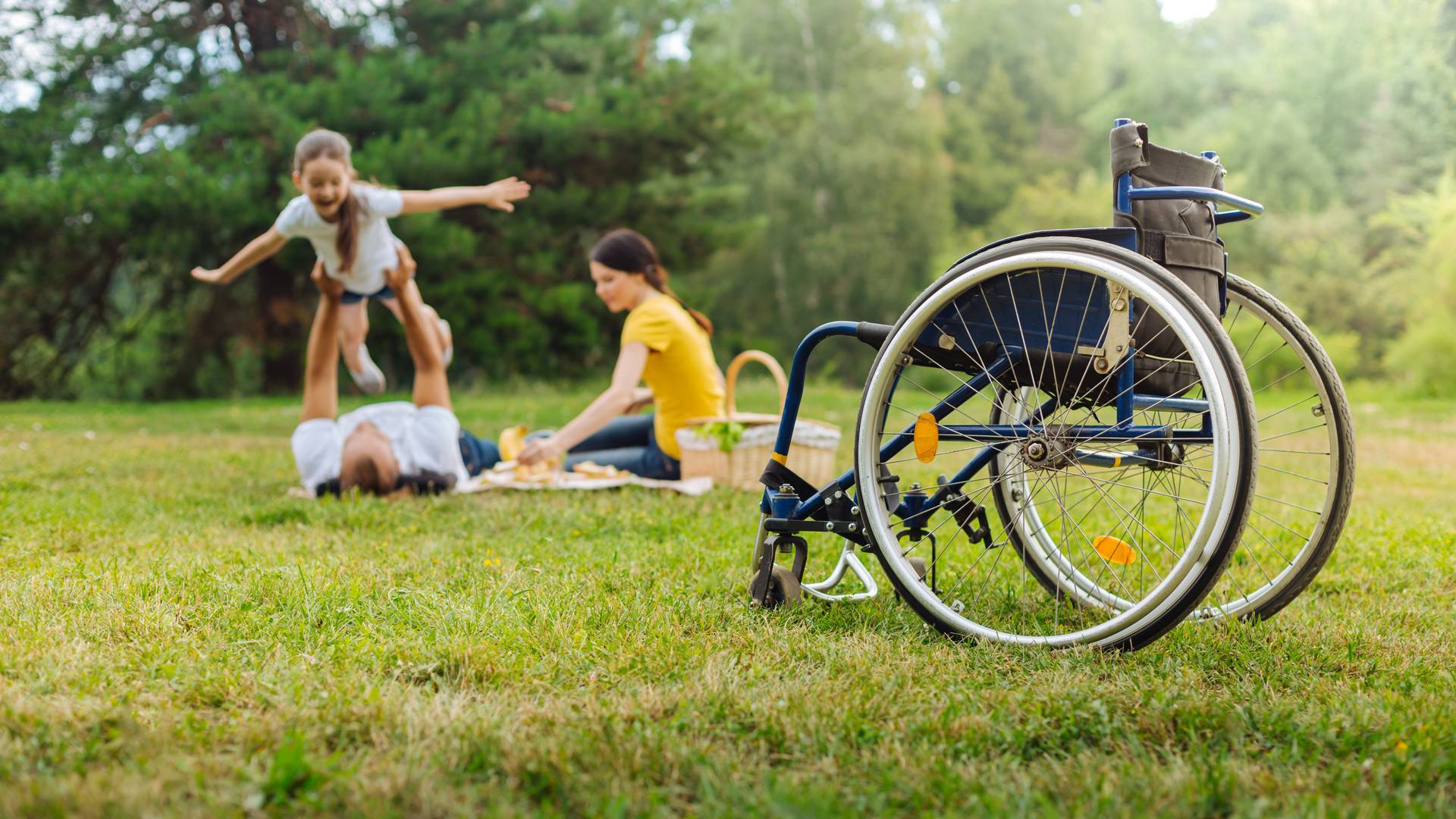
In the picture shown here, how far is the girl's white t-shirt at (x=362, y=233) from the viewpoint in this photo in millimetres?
5059

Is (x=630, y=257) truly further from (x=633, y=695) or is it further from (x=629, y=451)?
(x=633, y=695)

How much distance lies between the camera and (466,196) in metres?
5.07

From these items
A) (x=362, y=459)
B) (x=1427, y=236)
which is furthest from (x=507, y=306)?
(x=1427, y=236)

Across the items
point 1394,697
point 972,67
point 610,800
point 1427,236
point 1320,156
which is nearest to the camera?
point 610,800

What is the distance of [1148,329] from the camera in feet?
8.07

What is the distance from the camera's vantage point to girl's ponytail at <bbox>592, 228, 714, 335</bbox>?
5.34 m

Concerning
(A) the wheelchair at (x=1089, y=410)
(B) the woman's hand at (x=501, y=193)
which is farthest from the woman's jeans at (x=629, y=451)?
(A) the wheelchair at (x=1089, y=410)

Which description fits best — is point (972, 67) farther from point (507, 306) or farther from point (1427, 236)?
point (507, 306)

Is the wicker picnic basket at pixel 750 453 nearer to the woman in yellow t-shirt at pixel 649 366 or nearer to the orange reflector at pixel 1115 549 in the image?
the woman in yellow t-shirt at pixel 649 366

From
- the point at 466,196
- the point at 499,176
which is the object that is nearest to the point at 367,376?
the point at 466,196

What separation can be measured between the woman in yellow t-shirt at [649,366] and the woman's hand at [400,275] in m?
0.93

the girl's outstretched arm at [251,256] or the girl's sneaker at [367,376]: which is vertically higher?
the girl's outstretched arm at [251,256]

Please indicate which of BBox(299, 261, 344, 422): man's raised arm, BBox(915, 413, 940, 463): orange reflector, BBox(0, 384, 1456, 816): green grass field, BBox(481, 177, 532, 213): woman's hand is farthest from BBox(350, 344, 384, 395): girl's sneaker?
BBox(915, 413, 940, 463): orange reflector

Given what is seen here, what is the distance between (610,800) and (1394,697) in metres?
1.63
